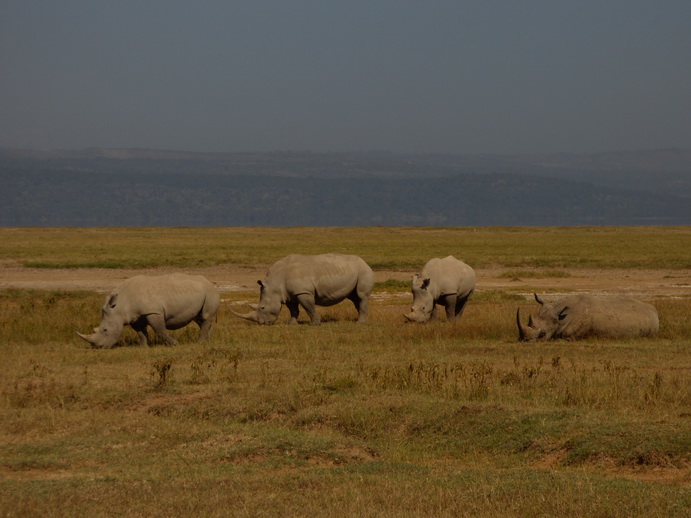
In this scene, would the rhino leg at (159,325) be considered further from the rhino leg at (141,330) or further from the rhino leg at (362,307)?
the rhino leg at (362,307)

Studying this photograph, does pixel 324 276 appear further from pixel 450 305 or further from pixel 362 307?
pixel 450 305

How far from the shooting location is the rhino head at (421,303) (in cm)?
2123

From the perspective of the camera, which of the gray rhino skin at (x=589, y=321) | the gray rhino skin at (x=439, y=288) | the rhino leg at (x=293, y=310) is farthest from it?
the rhino leg at (x=293, y=310)

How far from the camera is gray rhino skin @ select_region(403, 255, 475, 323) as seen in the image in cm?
2138

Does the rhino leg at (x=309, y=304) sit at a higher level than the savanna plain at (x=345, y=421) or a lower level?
lower

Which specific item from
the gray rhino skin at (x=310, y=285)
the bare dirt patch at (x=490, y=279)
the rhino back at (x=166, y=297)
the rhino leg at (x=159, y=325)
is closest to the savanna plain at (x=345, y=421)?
the rhino leg at (x=159, y=325)

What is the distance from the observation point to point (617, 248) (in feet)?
186

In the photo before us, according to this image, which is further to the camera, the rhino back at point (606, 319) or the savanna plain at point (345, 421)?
the rhino back at point (606, 319)

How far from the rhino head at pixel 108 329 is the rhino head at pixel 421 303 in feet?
20.2

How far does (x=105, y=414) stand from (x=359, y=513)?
16.1 feet

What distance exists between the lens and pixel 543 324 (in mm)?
18797

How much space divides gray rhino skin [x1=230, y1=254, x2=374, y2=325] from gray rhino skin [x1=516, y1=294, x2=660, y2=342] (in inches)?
191

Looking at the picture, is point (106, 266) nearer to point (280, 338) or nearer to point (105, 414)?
point (280, 338)

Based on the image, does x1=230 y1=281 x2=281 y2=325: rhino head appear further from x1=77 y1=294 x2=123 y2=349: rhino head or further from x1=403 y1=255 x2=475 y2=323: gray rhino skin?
Result: x1=77 y1=294 x2=123 y2=349: rhino head
